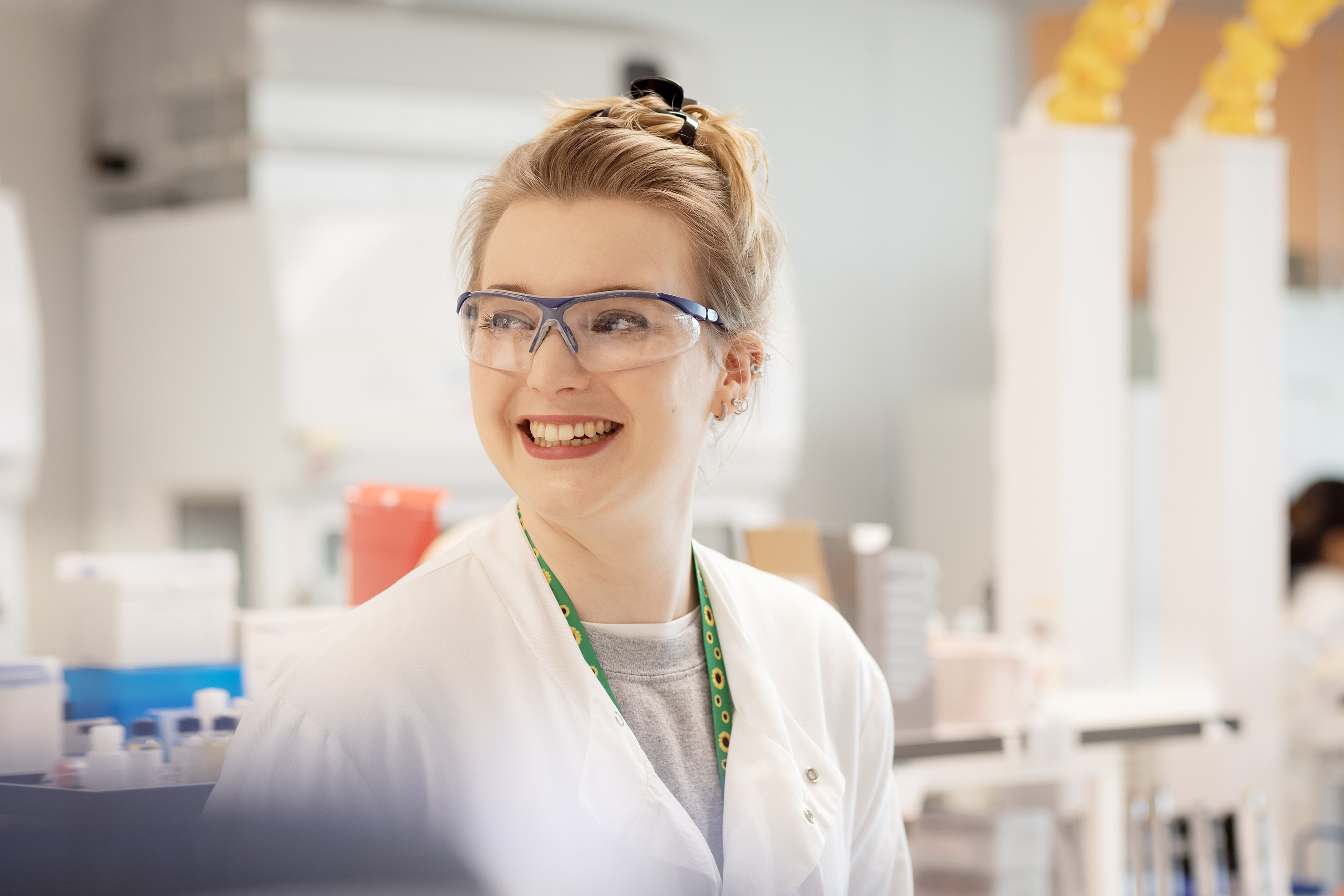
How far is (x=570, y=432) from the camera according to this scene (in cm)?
101

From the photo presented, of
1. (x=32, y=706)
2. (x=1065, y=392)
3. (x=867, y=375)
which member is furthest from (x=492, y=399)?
(x=867, y=375)

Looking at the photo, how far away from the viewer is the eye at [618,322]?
101cm

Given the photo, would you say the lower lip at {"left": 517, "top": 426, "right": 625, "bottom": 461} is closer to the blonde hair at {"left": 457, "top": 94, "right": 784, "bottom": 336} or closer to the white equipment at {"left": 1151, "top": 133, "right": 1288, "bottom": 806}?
the blonde hair at {"left": 457, "top": 94, "right": 784, "bottom": 336}

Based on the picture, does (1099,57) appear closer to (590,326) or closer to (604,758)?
(590,326)

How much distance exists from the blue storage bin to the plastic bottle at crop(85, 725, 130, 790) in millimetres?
157

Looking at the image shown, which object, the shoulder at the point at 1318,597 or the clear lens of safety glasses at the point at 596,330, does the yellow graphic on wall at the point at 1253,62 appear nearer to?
the shoulder at the point at 1318,597

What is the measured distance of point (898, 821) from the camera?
4.09ft

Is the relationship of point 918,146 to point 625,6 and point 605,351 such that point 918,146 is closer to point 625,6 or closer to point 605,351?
point 625,6

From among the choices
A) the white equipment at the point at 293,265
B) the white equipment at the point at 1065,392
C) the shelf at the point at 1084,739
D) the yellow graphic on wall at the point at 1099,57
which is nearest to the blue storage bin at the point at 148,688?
the shelf at the point at 1084,739

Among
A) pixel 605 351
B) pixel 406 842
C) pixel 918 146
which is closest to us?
pixel 406 842

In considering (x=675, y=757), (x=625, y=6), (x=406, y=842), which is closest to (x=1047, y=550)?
(x=675, y=757)

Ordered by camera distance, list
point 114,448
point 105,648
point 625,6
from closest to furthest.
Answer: point 105,648
point 114,448
point 625,6

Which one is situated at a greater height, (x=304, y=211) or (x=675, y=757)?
(x=304, y=211)

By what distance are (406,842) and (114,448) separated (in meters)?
3.88
